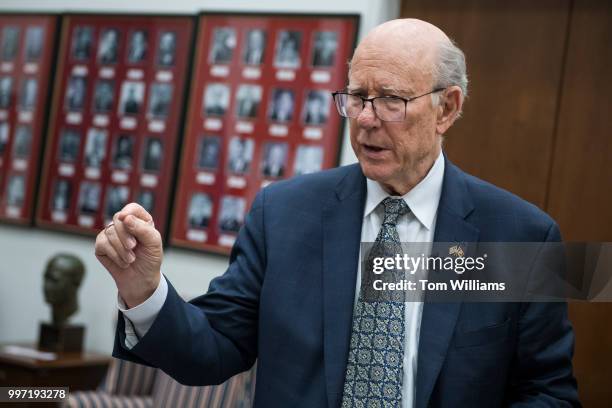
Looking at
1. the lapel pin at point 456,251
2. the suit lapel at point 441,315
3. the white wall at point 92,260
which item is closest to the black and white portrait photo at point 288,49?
the white wall at point 92,260

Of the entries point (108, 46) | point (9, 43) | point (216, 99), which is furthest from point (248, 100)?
point (9, 43)

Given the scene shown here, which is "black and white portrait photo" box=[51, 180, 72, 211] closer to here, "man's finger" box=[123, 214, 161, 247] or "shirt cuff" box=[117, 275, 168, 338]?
"shirt cuff" box=[117, 275, 168, 338]

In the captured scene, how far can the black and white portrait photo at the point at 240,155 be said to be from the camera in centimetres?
455

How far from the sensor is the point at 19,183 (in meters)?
5.34

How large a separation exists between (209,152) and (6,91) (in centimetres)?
161

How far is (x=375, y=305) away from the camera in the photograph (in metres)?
1.86

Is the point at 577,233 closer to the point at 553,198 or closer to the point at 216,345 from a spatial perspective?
the point at 553,198

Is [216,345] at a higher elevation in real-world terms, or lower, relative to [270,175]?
lower

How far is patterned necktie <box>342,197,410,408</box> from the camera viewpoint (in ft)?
5.93

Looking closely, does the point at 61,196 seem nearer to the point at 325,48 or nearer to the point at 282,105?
the point at 282,105

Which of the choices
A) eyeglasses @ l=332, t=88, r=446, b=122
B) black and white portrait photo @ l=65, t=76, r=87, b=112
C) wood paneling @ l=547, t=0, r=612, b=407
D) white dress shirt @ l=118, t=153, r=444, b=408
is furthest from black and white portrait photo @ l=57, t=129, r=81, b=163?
eyeglasses @ l=332, t=88, r=446, b=122

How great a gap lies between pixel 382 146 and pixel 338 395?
0.53m

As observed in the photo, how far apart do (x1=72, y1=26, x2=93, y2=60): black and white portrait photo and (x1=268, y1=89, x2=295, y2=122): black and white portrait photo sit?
134cm

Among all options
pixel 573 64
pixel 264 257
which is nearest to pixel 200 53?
pixel 573 64
